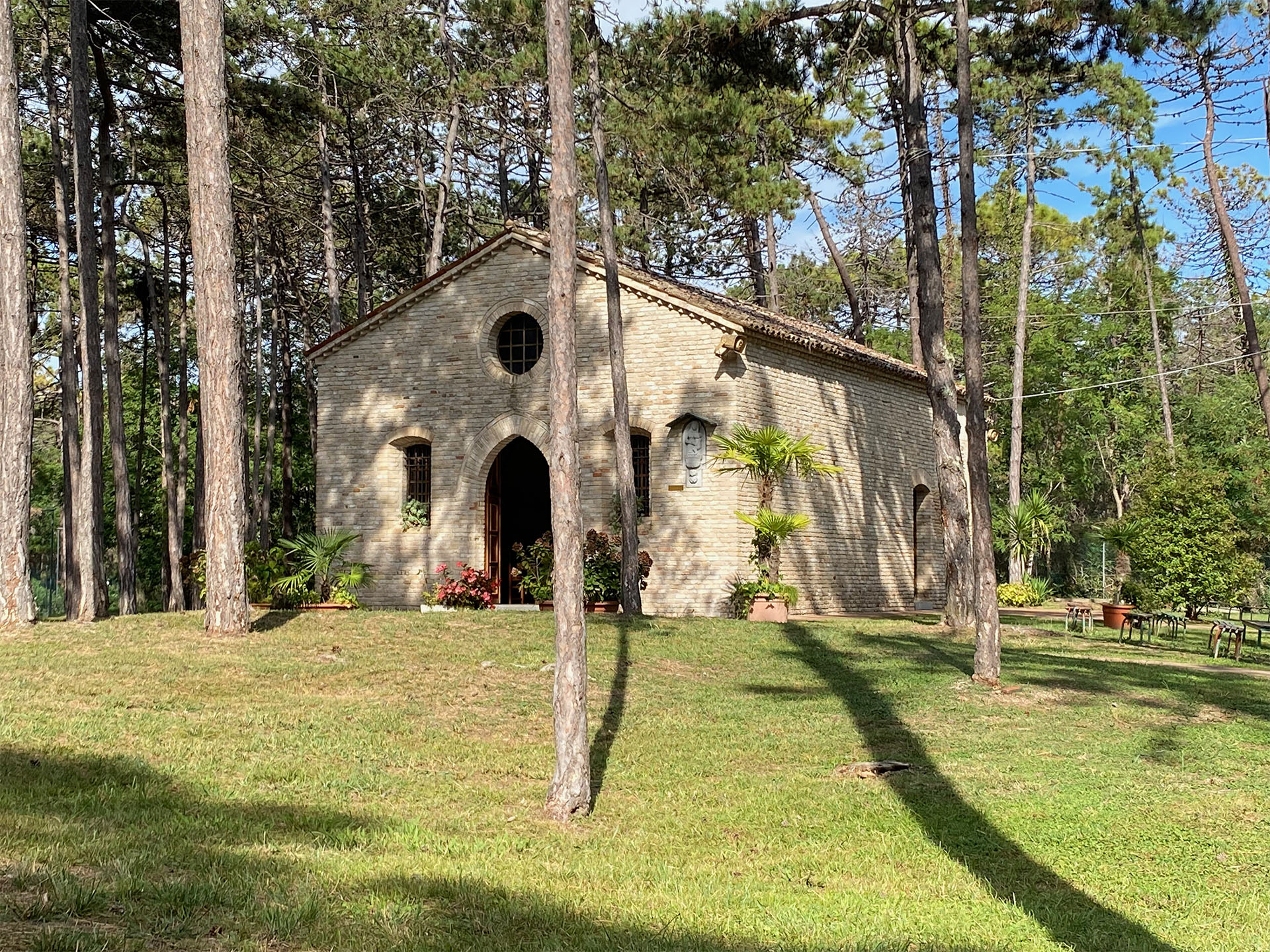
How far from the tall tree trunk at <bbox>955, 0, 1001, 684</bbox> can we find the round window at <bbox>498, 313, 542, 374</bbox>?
10.6 meters

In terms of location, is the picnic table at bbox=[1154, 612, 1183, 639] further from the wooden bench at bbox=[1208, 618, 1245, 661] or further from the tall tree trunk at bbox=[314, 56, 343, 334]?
the tall tree trunk at bbox=[314, 56, 343, 334]

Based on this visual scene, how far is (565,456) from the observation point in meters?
8.48

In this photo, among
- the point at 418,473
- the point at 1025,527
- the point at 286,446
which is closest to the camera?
the point at 418,473

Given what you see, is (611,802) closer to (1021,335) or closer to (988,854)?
(988,854)

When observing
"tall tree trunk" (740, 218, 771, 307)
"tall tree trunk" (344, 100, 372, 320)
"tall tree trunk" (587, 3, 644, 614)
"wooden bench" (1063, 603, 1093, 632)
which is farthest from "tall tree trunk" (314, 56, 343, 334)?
"wooden bench" (1063, 603, 1093, 632)

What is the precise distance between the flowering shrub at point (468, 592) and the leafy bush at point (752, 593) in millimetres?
4337

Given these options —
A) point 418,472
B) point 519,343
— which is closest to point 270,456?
point 418,472

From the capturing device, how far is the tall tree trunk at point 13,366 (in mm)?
14008

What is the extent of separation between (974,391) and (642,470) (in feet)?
28.6

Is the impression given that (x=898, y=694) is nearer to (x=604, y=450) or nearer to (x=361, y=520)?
(x=604, y=450)

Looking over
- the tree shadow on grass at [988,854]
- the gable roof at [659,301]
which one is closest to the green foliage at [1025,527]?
the gable roof at [659,301]

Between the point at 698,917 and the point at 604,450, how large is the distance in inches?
600

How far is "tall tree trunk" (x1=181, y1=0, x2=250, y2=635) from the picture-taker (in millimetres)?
13672

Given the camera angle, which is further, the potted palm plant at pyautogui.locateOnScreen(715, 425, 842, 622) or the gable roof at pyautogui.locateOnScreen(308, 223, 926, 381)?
the gable roof at pyautogui.locateOnScreen(308, 223, 926, 381)
